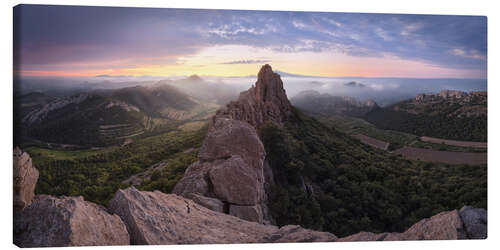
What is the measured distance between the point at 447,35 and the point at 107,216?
415 inches

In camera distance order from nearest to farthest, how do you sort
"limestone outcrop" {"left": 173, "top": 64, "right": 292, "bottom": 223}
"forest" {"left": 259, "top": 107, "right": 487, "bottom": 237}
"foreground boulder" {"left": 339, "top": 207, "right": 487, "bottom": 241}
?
"foreground boulder" {"left": 339, "top": 207, "right": 487, "bottom": 241}
"limestone outcrop" {"left": 173, "top": 64, "right": 292, "bottom": 223}
"forest" {"left": 259, "top": 107, "right": 487, "bottom": 237}

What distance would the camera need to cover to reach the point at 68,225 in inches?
204

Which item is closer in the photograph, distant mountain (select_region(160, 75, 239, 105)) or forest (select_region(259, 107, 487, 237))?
forest (select_region(259, 107, 487, 237))

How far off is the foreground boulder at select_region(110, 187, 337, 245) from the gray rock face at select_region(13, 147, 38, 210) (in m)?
2.49

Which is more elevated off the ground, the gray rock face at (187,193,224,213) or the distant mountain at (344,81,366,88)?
the distant mountain at (344,81,366,88)

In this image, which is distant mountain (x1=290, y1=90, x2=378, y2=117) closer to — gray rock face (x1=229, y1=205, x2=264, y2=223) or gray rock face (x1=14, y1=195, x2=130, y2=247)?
gray rock face (x1=229, y1=205, x2=264, y2=223)

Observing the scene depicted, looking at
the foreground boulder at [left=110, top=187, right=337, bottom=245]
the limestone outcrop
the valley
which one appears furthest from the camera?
the valley

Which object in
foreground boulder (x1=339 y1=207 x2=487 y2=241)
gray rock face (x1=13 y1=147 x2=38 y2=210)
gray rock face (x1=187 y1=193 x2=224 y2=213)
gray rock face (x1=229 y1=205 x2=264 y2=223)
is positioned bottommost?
foreground boulder (x1=339 y1=207 x2=487 y2=241)

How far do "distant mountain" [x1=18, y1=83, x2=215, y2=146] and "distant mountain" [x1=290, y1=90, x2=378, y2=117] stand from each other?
3.84 m

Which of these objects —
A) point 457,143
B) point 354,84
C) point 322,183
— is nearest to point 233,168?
point 322,183

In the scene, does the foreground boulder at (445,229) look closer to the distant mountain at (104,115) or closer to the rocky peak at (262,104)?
the rocky peak at (262,104)

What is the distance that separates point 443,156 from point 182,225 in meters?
8.09

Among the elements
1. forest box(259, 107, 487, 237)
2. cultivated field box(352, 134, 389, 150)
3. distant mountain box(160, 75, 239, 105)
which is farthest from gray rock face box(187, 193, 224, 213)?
cultivated field box(352, 134, 389, 150)

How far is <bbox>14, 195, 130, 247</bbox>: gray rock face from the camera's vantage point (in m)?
5.19
